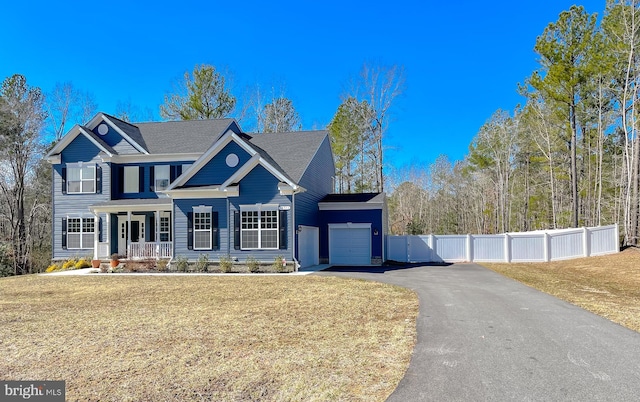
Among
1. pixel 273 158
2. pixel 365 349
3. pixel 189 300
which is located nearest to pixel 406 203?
pixel 273 158

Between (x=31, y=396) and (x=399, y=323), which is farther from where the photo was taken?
(x=399, y=323)

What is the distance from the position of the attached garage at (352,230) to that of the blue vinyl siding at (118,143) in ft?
36.5

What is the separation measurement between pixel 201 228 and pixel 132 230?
6.35m

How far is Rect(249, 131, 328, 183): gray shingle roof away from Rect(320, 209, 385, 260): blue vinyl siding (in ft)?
10.3

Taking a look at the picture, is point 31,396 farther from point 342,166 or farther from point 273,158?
point 342,166

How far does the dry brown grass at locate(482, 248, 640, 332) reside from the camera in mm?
8975

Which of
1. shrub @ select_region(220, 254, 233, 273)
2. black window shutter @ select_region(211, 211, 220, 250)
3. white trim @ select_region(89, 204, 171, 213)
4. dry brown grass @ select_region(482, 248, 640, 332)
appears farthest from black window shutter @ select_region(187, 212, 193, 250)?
dry brown grass @ select_region(482, 248, 640, 332)

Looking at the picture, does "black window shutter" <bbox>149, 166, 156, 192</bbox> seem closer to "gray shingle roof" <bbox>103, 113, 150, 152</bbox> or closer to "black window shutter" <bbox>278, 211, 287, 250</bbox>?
"gray shingle roof" <bbox>103, 113, 150, 152</bbox>

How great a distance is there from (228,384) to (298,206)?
47.0 feet

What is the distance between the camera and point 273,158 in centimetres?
2191

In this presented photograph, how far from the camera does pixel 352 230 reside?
21828mm

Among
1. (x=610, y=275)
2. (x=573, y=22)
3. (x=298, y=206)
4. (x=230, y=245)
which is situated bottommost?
(x=610, y=275)

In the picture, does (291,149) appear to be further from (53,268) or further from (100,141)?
(53,268)

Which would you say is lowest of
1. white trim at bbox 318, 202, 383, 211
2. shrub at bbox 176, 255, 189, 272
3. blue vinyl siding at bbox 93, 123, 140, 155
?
shrub at bbox 176, 255, 189, 272
